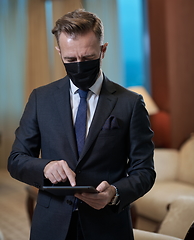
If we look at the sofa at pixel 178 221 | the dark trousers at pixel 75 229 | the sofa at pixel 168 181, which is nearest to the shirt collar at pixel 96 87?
the dark trousers at pixel 75 229

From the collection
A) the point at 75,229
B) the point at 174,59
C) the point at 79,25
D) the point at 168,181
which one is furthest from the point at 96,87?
the point at 174,59

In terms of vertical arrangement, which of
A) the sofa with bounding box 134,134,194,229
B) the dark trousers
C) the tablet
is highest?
the tablet

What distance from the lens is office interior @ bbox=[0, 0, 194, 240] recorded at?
4125mm

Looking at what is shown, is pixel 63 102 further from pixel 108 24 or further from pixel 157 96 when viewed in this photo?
pixel 108 24

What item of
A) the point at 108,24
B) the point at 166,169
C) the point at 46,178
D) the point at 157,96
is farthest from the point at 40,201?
the point at 108,24

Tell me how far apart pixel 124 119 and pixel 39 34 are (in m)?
4.48

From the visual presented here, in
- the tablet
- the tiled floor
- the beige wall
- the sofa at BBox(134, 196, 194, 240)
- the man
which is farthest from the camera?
the beige wall

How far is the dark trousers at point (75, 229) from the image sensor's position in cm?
134

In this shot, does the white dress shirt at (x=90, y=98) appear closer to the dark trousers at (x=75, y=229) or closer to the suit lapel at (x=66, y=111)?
the suit lapel at (x=66, y=111)

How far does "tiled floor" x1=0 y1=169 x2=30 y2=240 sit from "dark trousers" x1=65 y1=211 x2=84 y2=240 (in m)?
2.14

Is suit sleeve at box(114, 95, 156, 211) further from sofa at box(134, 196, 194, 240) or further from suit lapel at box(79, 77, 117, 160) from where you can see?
sofa at box(134, 196, 194, 240)

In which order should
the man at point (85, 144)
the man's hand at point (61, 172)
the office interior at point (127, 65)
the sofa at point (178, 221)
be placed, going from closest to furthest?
the man's hand at point (61, 172), the man at point (85, 144), the sofa at point (178, 221), the office interior at point (127, 65)

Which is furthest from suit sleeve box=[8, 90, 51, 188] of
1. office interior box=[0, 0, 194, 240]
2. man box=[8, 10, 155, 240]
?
office interior box=[0, 0, 194, 240]

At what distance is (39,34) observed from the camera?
5484mm
